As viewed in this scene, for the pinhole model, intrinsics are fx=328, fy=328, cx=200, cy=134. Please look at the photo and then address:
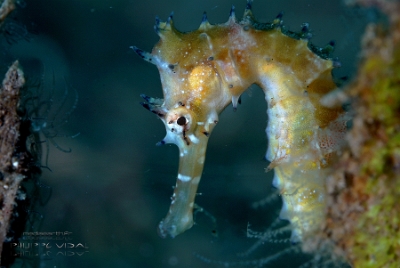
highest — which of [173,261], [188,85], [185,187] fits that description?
[188,85]

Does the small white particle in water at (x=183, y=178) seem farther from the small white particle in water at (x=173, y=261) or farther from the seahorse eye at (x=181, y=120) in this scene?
the small white particle in water at (x=173, y=261)

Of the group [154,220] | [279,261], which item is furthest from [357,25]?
[154,220]

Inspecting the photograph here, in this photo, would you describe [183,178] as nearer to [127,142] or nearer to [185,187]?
[185,187]

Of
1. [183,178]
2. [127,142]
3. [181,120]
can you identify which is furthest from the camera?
[127,142]

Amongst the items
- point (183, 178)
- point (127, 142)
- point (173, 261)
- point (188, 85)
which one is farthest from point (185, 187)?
point (173, 261)

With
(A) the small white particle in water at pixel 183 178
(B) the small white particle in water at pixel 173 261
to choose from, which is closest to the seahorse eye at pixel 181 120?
(A) the small white particle in water at pixel 183 178

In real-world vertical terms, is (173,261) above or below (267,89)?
below

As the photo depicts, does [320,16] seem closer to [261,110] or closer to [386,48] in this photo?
[261,110]

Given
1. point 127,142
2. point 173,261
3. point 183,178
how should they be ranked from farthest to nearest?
point 173,261, point 127,142, point 183,178
